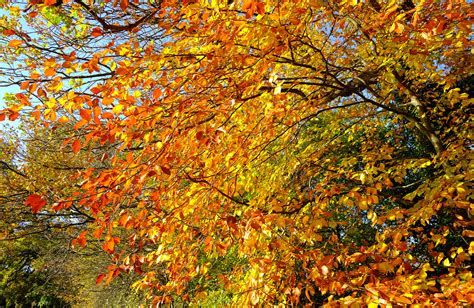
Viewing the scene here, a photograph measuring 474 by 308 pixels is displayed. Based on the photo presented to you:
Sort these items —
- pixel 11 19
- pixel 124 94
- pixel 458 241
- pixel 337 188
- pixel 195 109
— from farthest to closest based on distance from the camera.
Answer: pixel 458 241 < pixel 11 19 < pixel 337 188 < pixel 124 94 < pixel 195 109

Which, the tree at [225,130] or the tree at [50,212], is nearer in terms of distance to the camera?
the tree at [225,130]

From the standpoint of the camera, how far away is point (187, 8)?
296 centimetres

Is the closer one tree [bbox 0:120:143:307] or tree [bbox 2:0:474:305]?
tree [bbox 2:0:474:305]

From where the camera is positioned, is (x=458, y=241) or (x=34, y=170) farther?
(x=34, y=170)

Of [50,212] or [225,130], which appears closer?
[225,130]

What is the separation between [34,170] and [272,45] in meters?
8.92

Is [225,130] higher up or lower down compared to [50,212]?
lower down

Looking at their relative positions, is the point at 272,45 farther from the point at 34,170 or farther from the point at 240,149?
the point at 34,170

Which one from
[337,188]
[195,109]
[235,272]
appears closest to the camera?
[195,109]

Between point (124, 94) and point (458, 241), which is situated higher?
point (124, 94)

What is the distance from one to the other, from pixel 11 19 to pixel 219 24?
4.97m

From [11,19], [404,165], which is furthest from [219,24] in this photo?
[11,19]

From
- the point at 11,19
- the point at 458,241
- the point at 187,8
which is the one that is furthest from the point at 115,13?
the point at 458,241

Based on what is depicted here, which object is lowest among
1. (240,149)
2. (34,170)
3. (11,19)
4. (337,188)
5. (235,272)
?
(235,272)
